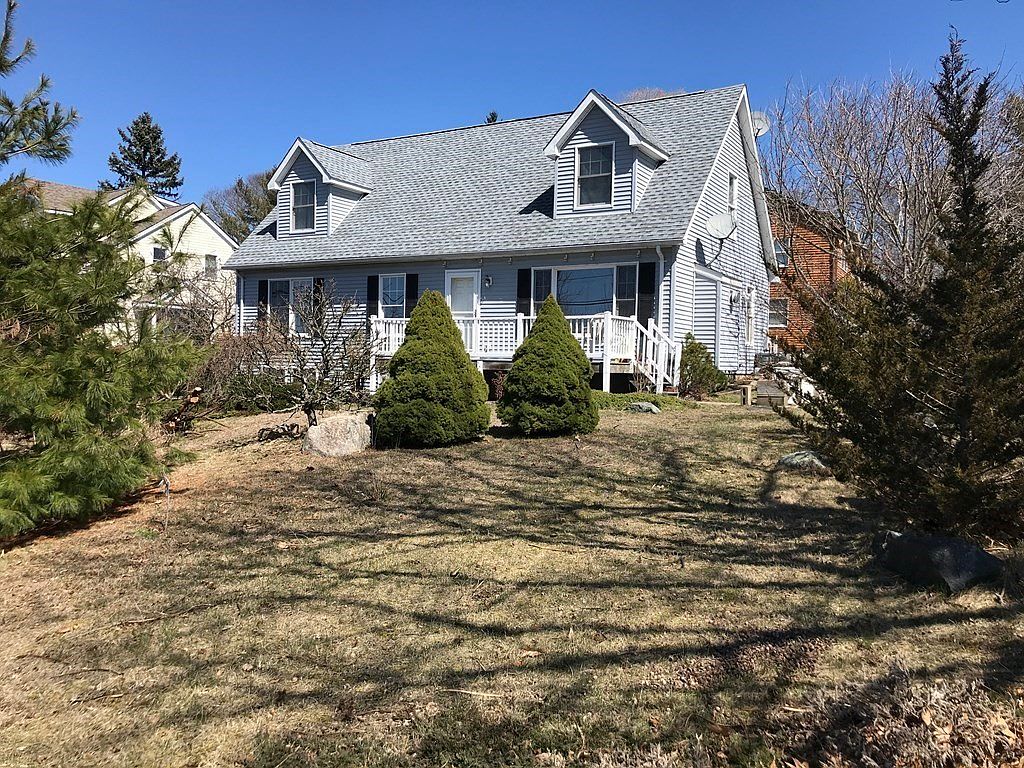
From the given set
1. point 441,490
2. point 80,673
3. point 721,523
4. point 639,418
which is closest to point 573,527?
point 721,523

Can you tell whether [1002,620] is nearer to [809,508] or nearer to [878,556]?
[878,556]

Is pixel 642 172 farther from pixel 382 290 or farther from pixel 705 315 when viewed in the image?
pixel 382 290

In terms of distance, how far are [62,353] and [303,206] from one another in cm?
1614

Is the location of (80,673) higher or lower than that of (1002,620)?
lower

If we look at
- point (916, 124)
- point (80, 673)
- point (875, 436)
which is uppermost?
point (916, 124)

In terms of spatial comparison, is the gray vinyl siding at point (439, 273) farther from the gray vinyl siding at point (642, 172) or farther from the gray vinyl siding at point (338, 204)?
the gray vinyl siding at point (338, 204)

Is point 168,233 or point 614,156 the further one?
point 614,156

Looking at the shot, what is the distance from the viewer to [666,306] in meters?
15.6

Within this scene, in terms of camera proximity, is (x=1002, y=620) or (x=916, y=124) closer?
(x=1002, y=620)

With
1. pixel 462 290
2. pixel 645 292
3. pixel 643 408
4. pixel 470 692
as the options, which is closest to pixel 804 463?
pixel 643 408

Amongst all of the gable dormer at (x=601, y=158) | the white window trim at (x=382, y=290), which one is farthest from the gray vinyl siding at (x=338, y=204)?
the gable dormer at (x=601, y=158)

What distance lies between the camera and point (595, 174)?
659 inches

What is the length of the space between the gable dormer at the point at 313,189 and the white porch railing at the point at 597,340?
252 inches

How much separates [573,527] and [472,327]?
34.3 feet
